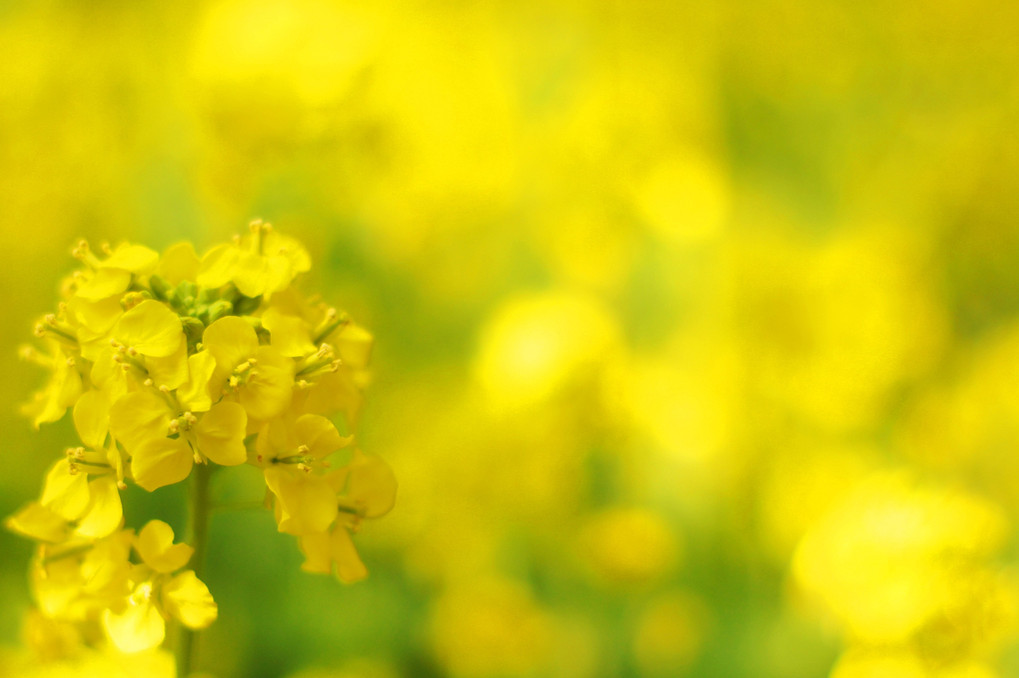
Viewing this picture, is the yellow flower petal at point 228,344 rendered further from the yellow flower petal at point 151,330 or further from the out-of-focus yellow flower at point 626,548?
the out-of-focus yellow flower at point 626,548

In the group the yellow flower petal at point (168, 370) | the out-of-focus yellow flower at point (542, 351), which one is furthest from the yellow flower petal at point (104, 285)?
the out-of-focus yellow flower at point (542, 351)

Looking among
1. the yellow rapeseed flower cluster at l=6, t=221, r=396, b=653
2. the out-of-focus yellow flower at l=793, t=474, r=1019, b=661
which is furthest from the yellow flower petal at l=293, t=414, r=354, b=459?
the out-of-focus yellow flower at l=793, t=474, r=1019, b=661

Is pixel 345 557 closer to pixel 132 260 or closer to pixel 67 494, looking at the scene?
pixel 67 494

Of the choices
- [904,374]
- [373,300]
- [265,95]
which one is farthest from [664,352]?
[265,95]

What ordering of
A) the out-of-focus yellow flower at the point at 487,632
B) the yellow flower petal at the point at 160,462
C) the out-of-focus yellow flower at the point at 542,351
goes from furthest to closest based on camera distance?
the out-of-focus yellow flower at the point at 542,351
the out-of-focus yellow flower at the point at 487,632
the yellow flower petal at the point at 160,462

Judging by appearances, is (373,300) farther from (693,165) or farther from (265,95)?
(693,165)

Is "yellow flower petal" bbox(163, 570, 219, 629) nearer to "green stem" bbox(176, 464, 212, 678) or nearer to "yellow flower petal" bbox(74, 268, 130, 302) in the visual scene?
"green stem" bbox(176, 464, 212, 678)
